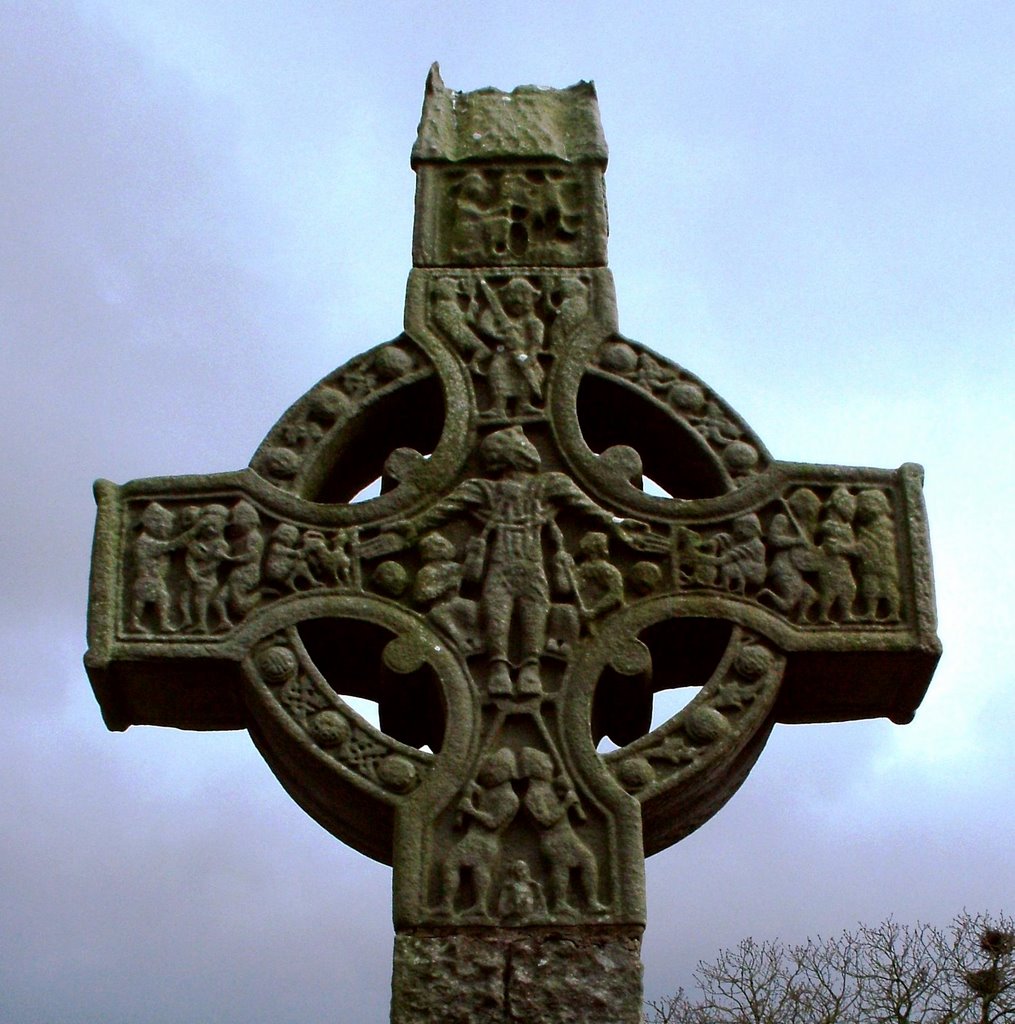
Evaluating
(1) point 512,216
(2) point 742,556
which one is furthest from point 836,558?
(1) point 512,216

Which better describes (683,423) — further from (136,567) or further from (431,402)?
(136,567)

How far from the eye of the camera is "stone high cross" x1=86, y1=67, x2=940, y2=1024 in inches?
161

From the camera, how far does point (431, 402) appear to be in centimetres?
509

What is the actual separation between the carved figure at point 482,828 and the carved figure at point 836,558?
1.12 meters

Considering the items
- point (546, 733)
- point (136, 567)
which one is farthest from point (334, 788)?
point (136, 567)

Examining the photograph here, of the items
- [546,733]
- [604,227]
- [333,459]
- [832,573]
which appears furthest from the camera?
[604,227]

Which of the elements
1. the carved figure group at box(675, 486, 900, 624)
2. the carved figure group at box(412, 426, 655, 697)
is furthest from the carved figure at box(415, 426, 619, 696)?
the carved figure group at box(675, 486, 900, 624)

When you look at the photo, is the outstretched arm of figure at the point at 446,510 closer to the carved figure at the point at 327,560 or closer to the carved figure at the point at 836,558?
the carved figure at the point at 327,560

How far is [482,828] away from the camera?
4.14m

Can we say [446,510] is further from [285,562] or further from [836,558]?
[836,558]

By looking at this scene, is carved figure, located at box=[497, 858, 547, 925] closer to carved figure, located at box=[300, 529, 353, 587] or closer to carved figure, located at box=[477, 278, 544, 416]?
carved figure, located at box=[300, 529, 353, 587]

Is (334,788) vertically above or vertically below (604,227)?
below

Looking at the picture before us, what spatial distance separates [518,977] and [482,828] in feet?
1.38

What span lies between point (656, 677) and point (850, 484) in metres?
0.89
